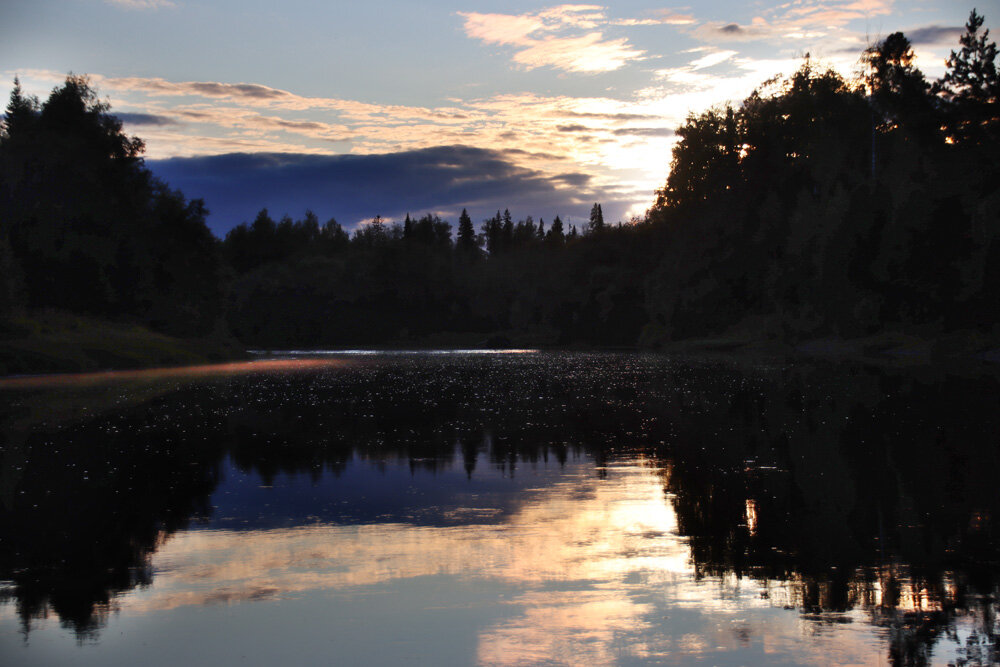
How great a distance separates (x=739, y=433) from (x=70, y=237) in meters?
57.2

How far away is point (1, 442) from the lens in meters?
16.5

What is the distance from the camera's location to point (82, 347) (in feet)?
164

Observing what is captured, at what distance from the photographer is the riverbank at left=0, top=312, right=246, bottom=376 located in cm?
4550

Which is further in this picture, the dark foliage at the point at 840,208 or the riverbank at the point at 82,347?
the dark foliage at the point at 840,208

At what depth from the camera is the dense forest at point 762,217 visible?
57.5 metres

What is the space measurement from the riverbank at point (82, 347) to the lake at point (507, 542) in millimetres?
28471

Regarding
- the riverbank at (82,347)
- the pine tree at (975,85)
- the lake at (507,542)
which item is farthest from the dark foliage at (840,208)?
the riverbank at (82,347)

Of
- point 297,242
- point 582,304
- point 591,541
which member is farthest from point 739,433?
point 297,242

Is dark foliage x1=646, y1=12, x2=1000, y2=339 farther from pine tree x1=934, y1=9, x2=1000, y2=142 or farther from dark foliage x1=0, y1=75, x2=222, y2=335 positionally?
dark foliage x1=0, y1=75, x2=222, y2=335

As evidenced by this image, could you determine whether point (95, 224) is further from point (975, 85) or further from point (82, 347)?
point (975, 85)

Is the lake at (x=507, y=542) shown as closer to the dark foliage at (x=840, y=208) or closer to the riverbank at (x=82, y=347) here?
the riverbank at (x=82, y=347)

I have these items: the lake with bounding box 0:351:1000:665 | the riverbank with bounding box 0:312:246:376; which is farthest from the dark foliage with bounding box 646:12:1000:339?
the riverbank with bounding box 0:312:246:376

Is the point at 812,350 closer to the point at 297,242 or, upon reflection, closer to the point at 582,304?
the point at 582,304

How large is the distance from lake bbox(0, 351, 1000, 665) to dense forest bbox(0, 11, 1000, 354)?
37.6 metres
